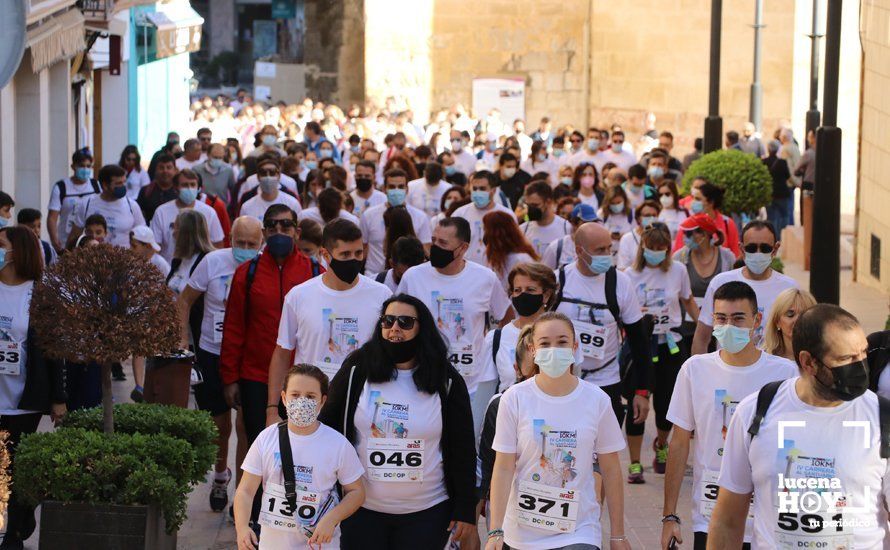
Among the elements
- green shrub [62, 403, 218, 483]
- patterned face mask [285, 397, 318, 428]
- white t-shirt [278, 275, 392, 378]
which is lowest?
green shrub [62, 403, 218, 483]

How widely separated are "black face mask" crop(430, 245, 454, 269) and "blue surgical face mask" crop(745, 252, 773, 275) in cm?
167

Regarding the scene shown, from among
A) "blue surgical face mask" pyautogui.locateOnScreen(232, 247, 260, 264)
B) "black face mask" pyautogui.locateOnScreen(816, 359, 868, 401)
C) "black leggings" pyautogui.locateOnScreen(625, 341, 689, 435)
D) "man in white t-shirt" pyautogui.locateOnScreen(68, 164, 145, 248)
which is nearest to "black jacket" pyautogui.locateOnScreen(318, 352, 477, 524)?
"black face mask" pyautogui.locateOnScreen(816, 359, 868, 401)

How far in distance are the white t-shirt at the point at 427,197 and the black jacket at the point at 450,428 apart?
1049 cm

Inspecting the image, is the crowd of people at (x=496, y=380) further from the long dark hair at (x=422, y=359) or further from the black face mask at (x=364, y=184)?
the black face mask at (x=364, y=184)

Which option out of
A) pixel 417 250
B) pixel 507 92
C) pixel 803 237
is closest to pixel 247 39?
pixel 507 92

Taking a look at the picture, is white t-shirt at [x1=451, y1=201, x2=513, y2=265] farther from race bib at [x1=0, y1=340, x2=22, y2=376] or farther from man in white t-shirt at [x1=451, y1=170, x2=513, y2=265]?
race bib at [x1=0, y1=340, x2=22, y2=376]

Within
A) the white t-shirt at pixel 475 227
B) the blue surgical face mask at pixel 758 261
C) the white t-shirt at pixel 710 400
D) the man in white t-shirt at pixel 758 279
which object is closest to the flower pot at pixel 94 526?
the white t-shirt at pixel 710 400

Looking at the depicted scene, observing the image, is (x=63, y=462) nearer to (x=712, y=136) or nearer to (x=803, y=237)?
(x=712, y=136)

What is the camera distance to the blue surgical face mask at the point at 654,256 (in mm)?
10484

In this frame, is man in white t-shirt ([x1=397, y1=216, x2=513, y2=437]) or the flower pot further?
man in white t-shirt ([x1=397, y1=216, x2=513, y2=437])

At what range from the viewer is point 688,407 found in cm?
671

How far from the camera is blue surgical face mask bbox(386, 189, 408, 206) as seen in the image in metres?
14.6

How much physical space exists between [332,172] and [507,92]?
24630 millimetres

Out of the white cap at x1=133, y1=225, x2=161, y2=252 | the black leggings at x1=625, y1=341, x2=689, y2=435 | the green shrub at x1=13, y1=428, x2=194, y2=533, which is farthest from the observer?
the white cap at x1=133, y1=225, x2=161, y2=252
